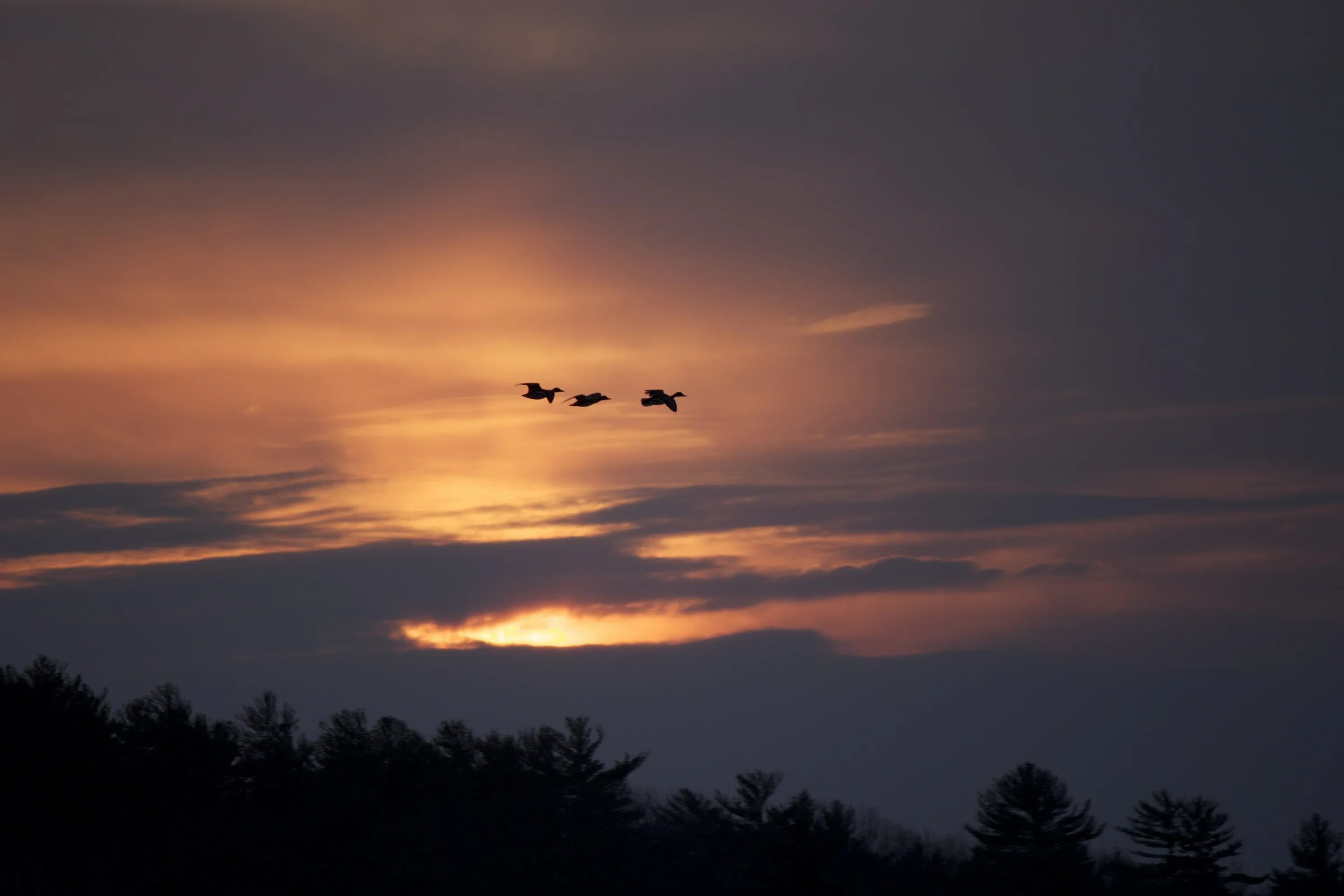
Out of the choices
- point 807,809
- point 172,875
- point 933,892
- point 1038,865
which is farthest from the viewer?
point 933,892

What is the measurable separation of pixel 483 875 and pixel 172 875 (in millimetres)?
16404

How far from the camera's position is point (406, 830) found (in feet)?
193

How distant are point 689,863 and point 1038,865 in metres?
32.7

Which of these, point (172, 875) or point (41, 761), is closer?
point (172, 875)

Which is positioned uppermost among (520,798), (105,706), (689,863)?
→ (105,706)

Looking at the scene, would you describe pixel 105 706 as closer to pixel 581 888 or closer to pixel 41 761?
pixel 41 761

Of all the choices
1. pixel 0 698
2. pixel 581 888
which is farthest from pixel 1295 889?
pixel 0 698

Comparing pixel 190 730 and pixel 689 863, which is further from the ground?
pixel 190 730

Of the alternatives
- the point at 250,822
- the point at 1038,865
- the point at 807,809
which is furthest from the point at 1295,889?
the point at 250,822

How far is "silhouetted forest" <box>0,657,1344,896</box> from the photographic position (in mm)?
48375

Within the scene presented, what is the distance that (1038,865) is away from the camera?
55781 mm

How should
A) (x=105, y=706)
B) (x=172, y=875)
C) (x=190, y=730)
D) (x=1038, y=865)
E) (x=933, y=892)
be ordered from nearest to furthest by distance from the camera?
(x=172, y=875), (x=1038, y=865), (x=105, y=706), (x=190, y=730), (x=933, y=892)

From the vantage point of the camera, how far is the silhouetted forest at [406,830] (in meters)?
48.4

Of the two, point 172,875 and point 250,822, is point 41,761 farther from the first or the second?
point 172,875
